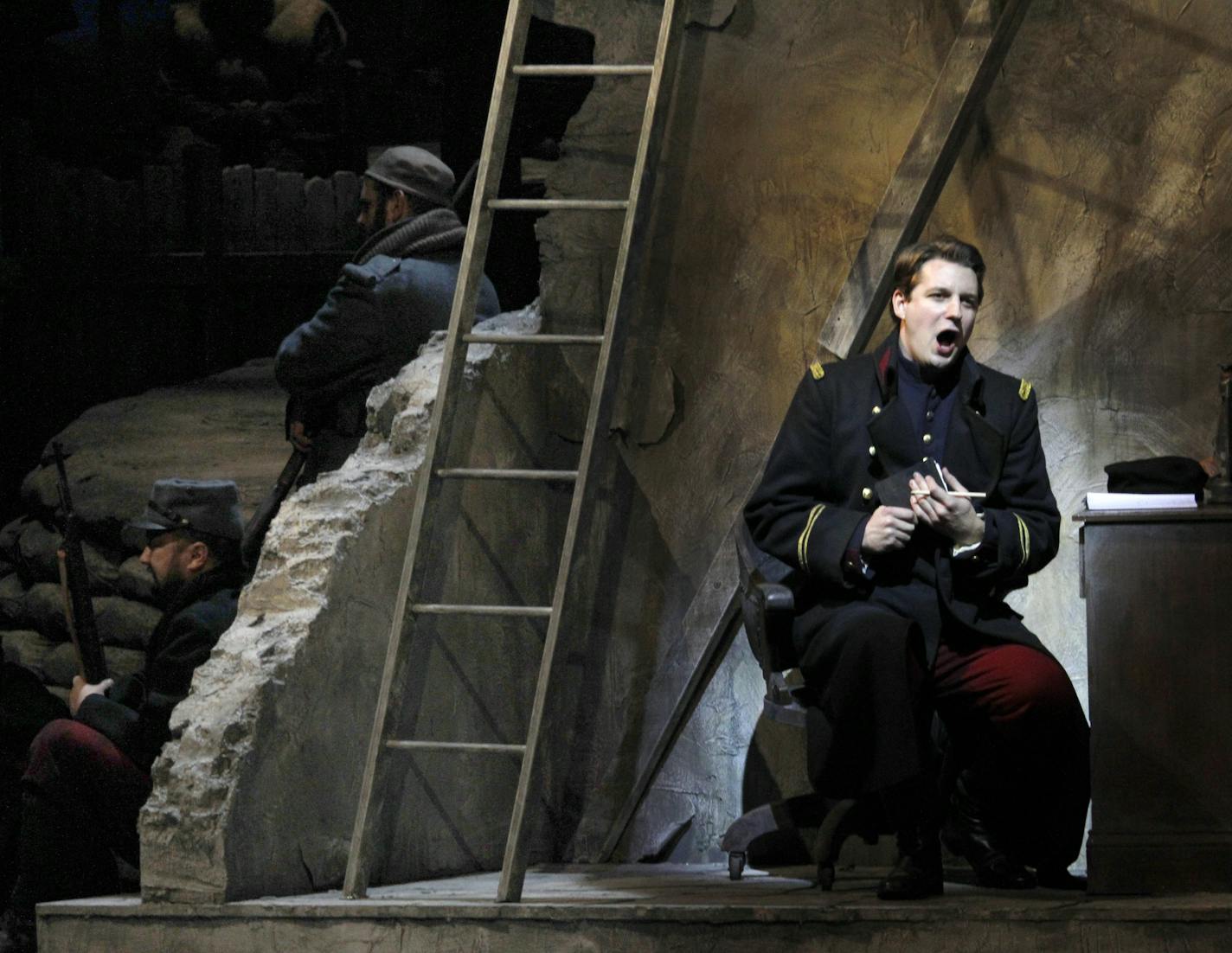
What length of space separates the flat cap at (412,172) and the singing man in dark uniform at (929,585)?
2104mm

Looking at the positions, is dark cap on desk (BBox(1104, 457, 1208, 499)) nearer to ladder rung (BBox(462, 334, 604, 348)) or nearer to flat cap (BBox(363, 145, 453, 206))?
ladder rung (BBox(462, 334, 604, 348))

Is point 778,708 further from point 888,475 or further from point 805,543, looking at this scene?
point 888,475

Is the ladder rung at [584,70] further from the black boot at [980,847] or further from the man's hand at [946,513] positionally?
the black boot at [980,847]

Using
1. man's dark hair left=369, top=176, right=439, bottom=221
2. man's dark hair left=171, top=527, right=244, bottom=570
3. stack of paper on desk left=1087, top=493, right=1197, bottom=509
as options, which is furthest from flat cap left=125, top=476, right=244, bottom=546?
stack of paper on desk left=1087, top=493, right=1197, bottom=509

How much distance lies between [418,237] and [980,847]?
9.28ft

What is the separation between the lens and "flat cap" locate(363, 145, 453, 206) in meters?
6.17

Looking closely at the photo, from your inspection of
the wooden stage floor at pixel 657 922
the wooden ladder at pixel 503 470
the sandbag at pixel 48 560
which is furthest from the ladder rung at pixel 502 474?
the sandbag at pixel 48 560

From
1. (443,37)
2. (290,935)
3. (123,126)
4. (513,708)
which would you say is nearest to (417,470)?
(513,708)

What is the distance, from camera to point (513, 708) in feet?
17.5

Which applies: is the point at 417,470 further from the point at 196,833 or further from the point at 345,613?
the point at 196,833

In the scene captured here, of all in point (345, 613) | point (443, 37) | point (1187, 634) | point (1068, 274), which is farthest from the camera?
point (443, 37)

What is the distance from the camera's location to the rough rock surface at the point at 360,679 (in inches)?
172

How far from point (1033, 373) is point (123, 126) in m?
4.57

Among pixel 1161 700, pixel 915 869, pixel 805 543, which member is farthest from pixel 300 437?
pixel 1161 700
